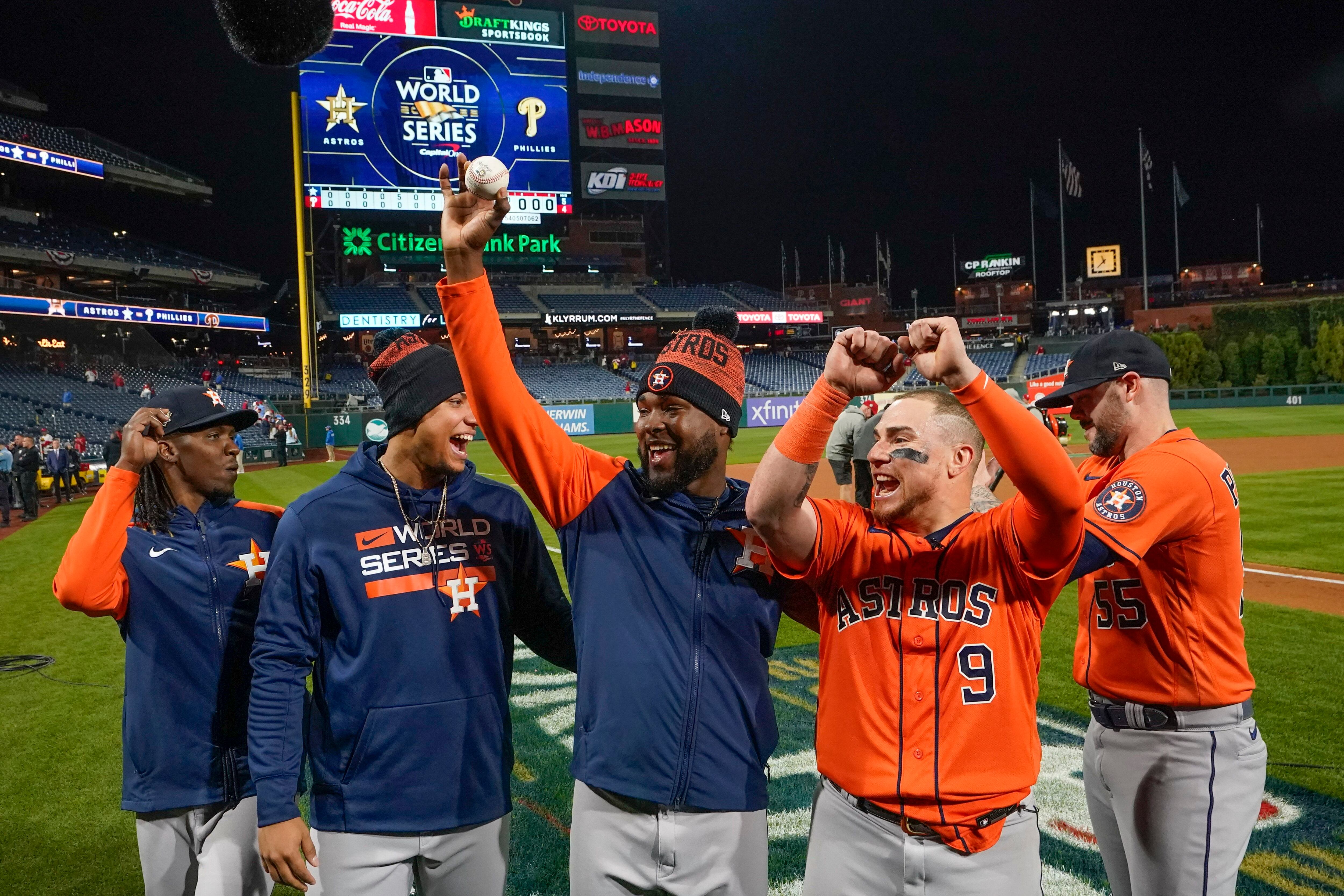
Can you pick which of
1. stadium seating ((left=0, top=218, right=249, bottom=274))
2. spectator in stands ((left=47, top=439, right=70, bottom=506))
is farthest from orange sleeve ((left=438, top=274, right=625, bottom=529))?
stadium seating ((left=0, top=218, right=249, bottom=274))

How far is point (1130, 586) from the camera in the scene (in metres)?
2.96

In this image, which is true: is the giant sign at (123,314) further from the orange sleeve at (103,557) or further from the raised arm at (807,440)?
the raised arm at (807,440)

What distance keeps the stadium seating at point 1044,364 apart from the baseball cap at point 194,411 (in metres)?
49.9

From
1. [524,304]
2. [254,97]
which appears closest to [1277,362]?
[524,304]

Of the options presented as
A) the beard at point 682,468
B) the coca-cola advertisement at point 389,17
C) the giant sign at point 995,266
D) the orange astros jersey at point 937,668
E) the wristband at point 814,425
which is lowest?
the orange astros jersey at point 937,668

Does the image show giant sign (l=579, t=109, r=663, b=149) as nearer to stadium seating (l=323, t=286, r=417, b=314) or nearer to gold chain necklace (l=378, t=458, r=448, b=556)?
stadium seating (l=323, t=286, r=417, b=314)

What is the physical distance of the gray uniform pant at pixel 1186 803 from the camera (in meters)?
2.69

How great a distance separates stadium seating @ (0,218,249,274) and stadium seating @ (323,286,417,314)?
5.57 metres

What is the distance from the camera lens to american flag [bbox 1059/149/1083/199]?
4497 cm

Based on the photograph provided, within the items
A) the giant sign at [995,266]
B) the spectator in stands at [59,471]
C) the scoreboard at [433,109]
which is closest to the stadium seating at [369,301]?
the scoreboard at [433,109]

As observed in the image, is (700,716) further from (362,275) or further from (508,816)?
(362,275)

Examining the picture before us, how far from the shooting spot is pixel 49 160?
38.8m

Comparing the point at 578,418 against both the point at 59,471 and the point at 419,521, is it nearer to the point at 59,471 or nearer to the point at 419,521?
the point at 59,471

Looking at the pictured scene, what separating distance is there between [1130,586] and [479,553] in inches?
85.2
